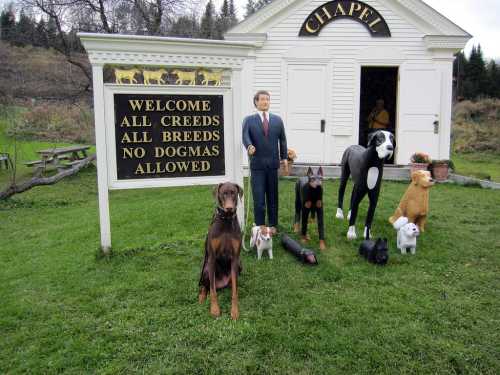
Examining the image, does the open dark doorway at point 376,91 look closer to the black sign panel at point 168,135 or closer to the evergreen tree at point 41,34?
the black sign panel at point 168,135

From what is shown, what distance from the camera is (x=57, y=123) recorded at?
17.6m

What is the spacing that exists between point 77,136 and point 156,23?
20.2 feet

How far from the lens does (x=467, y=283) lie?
4.68 metres

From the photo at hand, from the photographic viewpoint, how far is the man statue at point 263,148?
5.50m

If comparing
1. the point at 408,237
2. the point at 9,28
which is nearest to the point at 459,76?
the point at 9,28

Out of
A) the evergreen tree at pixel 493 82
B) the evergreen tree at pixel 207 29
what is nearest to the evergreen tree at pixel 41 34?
the evergreen tree at pixel 207 29

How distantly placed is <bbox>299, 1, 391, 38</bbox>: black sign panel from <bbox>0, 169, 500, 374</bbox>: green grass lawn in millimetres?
6676

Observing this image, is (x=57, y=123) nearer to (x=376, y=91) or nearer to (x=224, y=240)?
(x=376, y=91)

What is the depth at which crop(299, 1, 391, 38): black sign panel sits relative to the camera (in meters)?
11.6

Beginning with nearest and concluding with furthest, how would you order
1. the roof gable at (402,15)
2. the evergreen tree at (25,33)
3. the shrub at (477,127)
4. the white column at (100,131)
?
the white column at (100,131) → the roof gable at (402,15) → the evergreen tree at (25,33) → the shrub at (477,127)

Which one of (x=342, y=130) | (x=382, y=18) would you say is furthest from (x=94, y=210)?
(x=382, y=18)

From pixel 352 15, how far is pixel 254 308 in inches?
388

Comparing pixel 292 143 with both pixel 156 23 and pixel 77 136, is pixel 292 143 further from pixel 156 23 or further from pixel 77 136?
pixel 77 136

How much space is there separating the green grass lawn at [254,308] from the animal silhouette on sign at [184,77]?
2.12m
